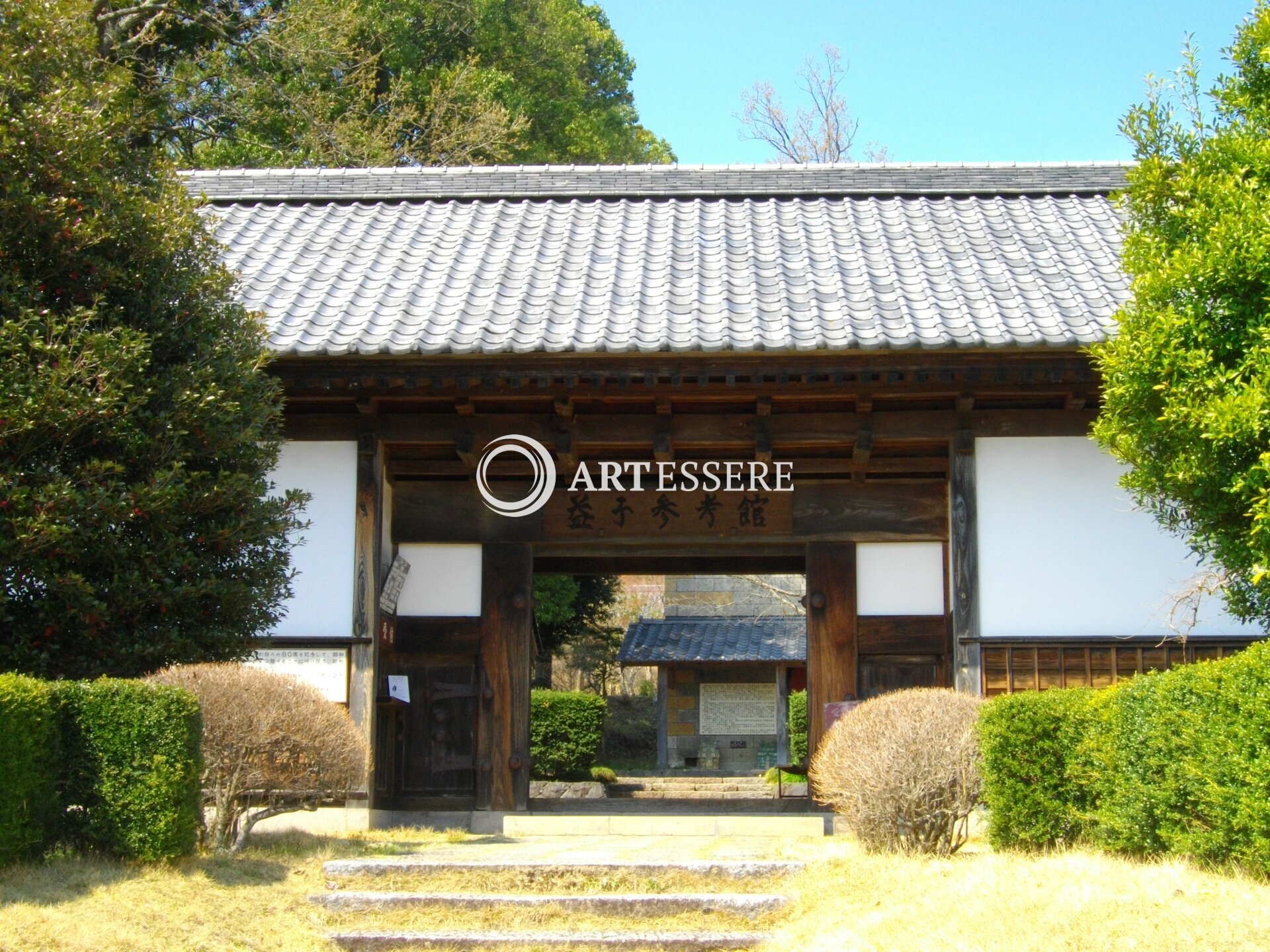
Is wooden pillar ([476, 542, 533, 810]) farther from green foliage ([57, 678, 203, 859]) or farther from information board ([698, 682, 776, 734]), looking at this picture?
information board ([698, 682, 776, 734])

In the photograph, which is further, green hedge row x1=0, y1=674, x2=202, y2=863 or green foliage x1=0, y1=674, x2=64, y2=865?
green hedge row x1=0, y1=674, x2=202, y2=863

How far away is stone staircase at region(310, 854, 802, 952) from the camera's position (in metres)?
6.28

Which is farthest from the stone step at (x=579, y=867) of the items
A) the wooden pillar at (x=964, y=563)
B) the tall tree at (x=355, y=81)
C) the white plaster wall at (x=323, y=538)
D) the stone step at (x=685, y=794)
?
the tall tree at (x=355, y=81)

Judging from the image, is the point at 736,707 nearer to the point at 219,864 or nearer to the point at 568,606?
the point at 568,606

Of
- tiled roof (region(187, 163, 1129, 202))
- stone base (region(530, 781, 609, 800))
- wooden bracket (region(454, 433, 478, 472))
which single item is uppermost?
tiled roof (region(187, 163, 1129, 202))

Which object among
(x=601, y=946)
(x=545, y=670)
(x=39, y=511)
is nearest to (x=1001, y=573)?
(x=601, y=946)

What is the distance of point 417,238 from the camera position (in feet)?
39.6

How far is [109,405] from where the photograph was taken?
652cm

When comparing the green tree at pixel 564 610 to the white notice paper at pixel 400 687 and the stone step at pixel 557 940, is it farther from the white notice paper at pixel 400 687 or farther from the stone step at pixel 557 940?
the stone step at pixel 557 940

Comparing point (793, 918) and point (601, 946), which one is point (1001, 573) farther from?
point (601, 946)

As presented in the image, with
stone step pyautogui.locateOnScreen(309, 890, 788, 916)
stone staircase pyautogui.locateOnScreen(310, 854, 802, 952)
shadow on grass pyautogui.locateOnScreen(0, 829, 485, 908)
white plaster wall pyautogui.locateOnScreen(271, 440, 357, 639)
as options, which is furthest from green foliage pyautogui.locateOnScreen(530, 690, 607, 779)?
stone step pyautogui.locateOnScreen(309, 890, 788, 916)

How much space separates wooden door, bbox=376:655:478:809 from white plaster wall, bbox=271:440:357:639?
1.12m

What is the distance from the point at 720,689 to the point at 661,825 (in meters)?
18.1

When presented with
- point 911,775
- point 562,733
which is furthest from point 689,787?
point 911,775
